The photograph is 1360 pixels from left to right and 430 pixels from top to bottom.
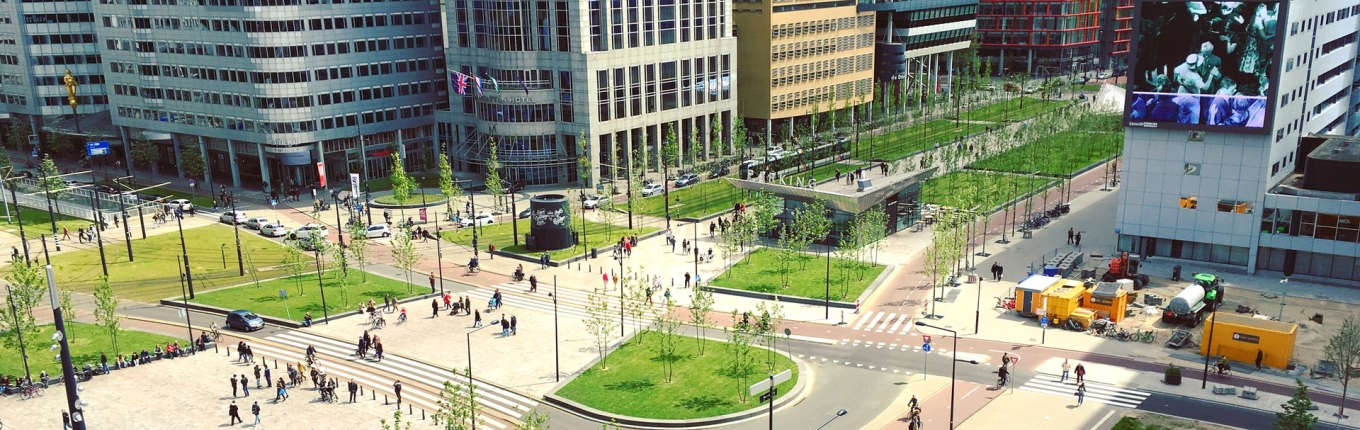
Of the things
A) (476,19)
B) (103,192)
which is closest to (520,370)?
(476,19)

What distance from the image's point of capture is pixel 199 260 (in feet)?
306

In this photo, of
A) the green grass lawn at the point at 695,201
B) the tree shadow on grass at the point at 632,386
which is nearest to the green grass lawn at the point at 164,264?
the green grass lawn at the point at 695,201

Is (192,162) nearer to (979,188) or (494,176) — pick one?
(494,176)

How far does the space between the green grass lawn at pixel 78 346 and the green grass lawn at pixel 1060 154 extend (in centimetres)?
8139

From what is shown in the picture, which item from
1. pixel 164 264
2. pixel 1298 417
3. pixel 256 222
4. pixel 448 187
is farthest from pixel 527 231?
pixel 1298 417

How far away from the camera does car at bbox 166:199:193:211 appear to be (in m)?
108

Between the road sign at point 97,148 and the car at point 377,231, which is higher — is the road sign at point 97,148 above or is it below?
above

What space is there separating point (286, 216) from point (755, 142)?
64.0m

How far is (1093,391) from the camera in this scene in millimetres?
61719

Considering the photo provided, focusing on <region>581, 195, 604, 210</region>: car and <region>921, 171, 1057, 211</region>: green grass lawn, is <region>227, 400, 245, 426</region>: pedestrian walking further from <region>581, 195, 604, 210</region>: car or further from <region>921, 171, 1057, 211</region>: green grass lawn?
<region>921, 171, 1057, 211</region>: green grass lawn

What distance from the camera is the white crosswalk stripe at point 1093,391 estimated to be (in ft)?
198

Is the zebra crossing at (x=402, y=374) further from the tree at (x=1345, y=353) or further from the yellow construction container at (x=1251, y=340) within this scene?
the tree at (x=1345, y=353)

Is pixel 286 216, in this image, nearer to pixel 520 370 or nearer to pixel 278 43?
pixel 278 43

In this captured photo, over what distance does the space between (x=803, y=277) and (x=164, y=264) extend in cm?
5558
